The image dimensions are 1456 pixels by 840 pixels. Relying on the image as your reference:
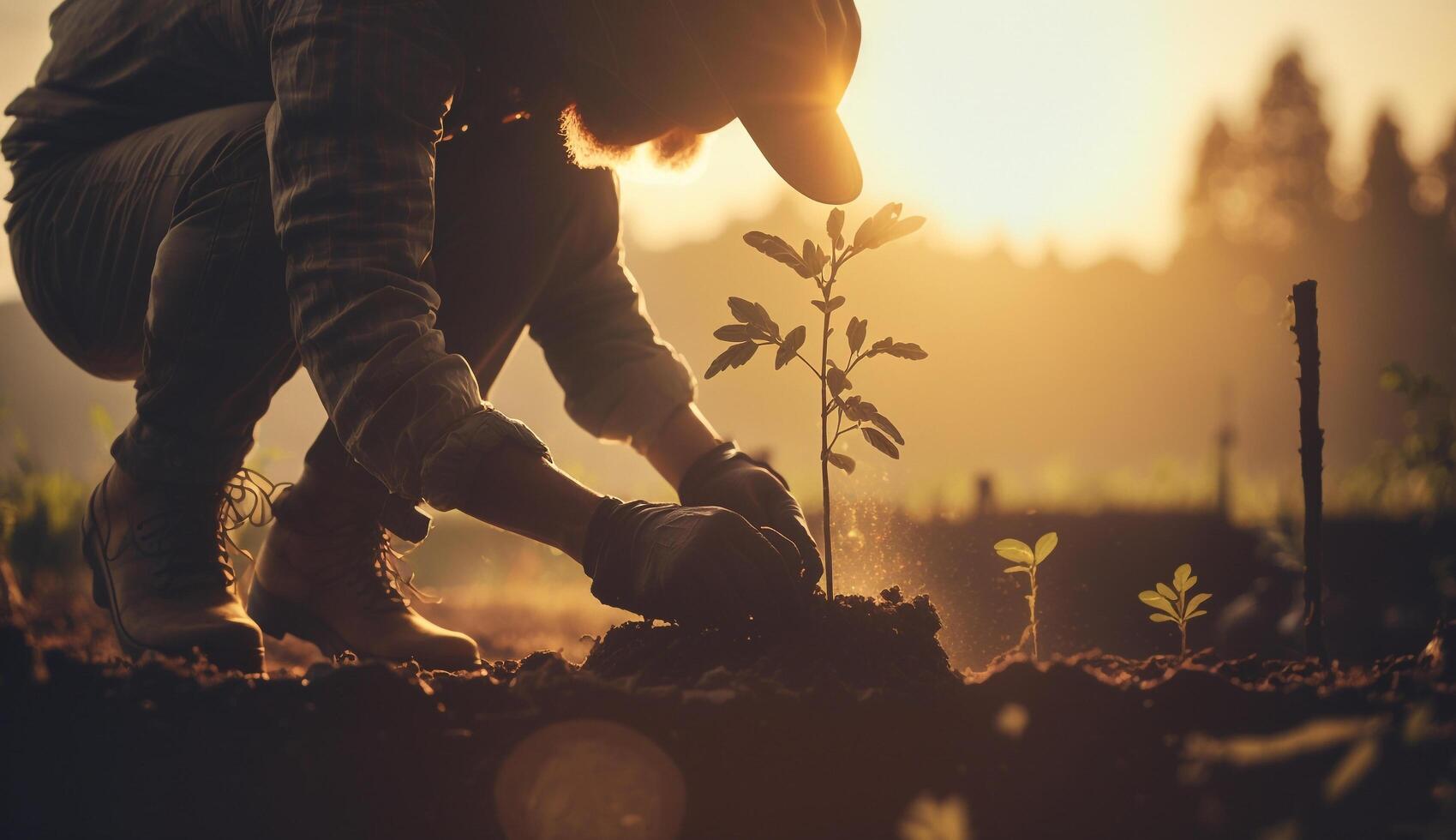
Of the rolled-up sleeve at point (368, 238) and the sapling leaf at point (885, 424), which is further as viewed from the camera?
the sapling leaf at point (885, 424)

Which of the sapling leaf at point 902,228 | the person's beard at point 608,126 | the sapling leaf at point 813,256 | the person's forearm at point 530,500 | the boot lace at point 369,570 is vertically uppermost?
the person's beard at point 608,126

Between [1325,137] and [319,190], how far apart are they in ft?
84.8

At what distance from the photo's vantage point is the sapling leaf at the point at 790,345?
1.55m

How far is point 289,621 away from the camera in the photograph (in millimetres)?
2188

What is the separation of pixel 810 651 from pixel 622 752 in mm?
417

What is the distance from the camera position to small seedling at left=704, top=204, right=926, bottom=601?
5.13ft

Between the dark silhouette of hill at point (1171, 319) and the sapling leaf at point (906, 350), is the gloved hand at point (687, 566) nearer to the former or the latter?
the sapling leaf at point (906, 350)

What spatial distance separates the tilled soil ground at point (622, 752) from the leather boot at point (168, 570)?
593 mm

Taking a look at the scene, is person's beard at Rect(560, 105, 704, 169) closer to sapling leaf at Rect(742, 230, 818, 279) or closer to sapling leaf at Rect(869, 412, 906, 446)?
sapling leaf at Rect(742, 230, 818, 279)

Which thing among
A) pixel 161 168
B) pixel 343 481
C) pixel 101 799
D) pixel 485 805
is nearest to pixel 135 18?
pixel 161 168

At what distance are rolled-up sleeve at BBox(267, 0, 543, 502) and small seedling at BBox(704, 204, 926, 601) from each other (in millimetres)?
418

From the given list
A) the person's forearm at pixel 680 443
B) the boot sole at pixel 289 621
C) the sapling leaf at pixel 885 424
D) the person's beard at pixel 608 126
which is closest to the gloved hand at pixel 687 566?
the sapling leaf at pixel 885 424

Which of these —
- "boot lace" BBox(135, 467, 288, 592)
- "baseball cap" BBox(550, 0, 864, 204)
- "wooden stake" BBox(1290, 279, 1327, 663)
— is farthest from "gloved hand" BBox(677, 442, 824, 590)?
"boot lace" BBox(135, 467, 288, 592)

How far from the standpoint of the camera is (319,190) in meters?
1.46
